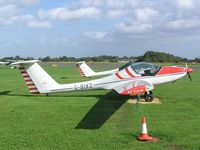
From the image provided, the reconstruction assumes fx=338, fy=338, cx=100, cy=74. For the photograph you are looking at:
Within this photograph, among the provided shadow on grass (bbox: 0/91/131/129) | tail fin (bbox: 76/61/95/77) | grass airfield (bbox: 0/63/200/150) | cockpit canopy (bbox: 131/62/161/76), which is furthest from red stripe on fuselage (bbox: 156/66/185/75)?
tail fin (bbox: 76/61/95/77)

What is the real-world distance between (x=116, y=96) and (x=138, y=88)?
18.2 ft

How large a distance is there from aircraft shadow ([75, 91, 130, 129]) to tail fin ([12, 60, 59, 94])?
2.72 m

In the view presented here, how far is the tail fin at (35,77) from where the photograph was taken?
15.8 m

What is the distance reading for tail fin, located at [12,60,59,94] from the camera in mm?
15844

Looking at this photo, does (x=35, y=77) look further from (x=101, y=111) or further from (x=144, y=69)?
(x=144, y=69)

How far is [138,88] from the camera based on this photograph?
1236cm

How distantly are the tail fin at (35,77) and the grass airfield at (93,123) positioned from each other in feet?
1.90

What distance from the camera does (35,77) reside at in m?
15.9

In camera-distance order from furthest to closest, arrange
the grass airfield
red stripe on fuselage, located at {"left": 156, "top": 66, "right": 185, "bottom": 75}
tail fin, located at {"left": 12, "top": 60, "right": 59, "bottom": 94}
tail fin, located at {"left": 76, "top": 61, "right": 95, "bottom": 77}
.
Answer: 1. tail fin, located at {"left": 76, "top": 61, "right": 95, "bottom": 77}
2. red stripe on fuselage, located at {"left": 156, "top": 66, "right": 185, "bottom": 75}
3. tail fin, located at {"left": 12, "top": 60, "right": 59, "bottom": 94}
4. the grass airfield

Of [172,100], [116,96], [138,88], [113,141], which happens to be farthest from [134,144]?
[116,96]

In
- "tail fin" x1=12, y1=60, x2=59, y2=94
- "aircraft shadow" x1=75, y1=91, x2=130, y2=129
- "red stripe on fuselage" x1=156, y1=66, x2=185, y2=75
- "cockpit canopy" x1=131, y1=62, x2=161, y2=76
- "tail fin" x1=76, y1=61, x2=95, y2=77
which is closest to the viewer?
"aircraft shadow" x1=75, y1=91, x2=130, y2=129

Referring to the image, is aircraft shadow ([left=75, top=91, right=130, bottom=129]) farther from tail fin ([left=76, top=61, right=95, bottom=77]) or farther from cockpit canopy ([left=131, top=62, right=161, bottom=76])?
tail fin ([left=76, top=61, right=95, bottom=77])

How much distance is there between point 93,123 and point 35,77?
5.92 m

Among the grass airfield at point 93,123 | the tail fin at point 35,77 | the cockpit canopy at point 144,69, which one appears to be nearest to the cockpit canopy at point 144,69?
the cockpit canopy at point 144,69
